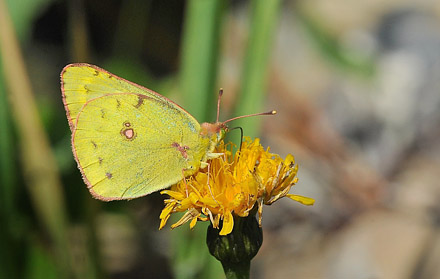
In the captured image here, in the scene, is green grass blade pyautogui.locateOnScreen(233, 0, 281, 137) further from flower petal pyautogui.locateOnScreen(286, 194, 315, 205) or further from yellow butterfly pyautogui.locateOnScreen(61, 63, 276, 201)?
flower petal pyautogui.locateOnScreen(286, 194, 315, 205)

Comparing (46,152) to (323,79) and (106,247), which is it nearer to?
(106,247)

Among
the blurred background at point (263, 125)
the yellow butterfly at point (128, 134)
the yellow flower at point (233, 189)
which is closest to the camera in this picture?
the yellow flower at point (233, 189)

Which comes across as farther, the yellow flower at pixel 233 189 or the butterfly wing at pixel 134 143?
the butterfly wing at pixel 134 143

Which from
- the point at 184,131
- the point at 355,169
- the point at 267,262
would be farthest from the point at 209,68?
the point at 355,169

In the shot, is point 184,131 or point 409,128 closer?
point 184,131

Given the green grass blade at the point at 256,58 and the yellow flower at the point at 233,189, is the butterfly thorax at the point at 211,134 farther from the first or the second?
the green grass blade at the point at 256,58

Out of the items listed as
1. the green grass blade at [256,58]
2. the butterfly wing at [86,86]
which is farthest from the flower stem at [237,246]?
the green grass blade at [256,58]
